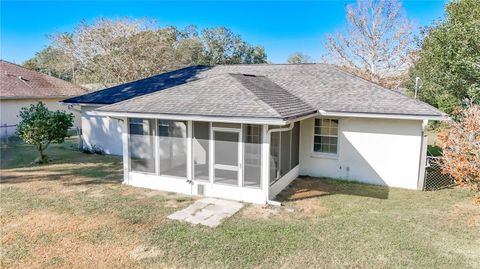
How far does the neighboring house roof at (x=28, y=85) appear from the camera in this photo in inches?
873

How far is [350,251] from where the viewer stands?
638 centimetres

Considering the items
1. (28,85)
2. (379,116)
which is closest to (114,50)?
(28,85)

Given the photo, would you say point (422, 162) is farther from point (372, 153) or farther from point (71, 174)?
point (71, 174)

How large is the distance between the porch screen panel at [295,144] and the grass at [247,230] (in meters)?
1.08

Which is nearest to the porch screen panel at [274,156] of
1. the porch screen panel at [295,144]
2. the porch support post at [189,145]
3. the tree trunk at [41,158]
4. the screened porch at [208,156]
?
the screened porch at [208,156]

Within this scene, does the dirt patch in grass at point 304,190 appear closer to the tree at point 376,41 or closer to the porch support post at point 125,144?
the porch support post at point 125,144

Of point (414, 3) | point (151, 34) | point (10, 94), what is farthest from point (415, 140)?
point (151, 34)

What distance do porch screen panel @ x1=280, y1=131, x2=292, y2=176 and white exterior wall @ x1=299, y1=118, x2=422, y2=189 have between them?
1.69 m

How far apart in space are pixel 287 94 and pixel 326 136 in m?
2.23

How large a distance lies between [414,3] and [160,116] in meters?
26.9

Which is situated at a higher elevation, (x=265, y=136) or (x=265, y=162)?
(x=265, y=136)

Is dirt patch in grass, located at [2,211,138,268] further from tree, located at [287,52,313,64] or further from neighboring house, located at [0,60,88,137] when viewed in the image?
tree, located at [287,52,313,64]

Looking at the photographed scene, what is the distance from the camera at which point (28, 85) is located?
24328 mm

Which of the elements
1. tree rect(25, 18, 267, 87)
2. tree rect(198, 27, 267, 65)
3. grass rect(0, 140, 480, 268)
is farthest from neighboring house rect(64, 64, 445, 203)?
tree rect(198, 27, 267, 65)
